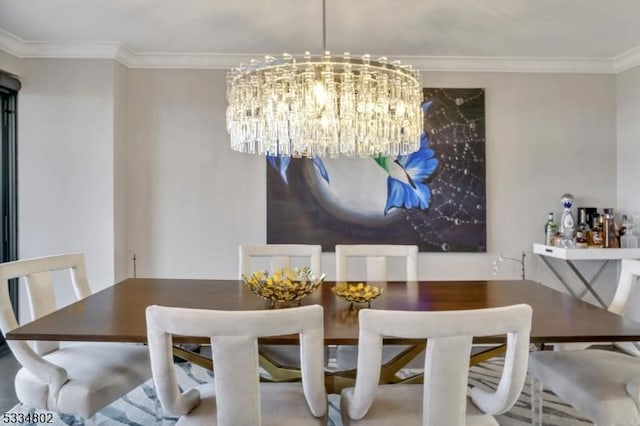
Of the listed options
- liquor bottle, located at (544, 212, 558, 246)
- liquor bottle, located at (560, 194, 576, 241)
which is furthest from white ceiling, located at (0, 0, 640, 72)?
Result: liquor bottle, located at (544, 212, 558, 246)

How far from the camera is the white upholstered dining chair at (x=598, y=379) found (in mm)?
1596

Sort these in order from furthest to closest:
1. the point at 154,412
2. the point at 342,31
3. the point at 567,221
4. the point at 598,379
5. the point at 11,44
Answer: the point at 567,221
the point at 11,44
the point at 342,31
the point at 154,412
the point at 598,379

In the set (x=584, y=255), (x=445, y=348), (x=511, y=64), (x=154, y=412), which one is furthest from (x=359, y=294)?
(x=511, y=64)

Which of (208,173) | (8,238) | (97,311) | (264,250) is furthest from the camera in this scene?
(208,173)

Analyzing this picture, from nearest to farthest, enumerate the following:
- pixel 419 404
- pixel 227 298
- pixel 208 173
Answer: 1. pixel 419 404
2. pixel 227 298
3. pixel 208 173

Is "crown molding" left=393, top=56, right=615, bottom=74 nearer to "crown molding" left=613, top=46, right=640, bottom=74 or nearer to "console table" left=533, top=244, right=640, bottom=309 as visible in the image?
"crown molding" left=613, top=46, right=640, bottom=74

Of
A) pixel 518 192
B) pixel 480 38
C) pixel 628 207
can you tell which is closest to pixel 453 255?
pixel 518 192

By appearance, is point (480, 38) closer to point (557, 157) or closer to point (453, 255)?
point (557, 157)

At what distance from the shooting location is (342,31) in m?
2.93

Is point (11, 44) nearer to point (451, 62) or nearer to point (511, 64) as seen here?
point (451, 62)

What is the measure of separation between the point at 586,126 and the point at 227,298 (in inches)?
127

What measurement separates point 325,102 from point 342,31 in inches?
47.2

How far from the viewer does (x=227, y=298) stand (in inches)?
82.3

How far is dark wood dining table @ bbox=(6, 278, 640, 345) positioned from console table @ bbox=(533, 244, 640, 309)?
0.95m
